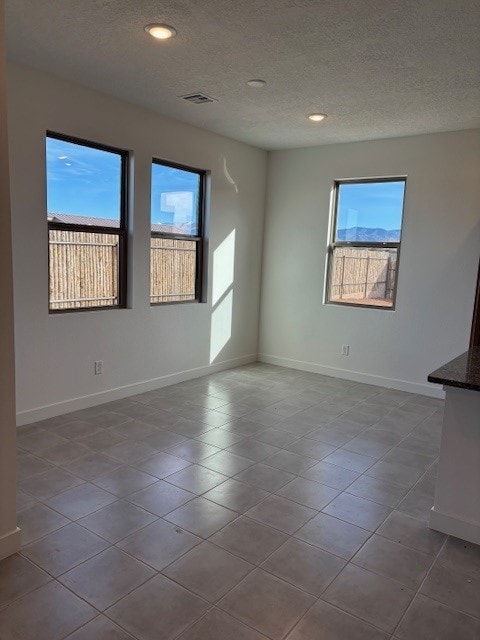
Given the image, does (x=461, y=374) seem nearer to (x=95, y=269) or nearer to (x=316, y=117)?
(x=316, y=117)

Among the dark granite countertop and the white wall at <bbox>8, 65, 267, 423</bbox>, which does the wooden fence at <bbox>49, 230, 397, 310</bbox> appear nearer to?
the white wall at <bbox>8, 65, 267, 423</bbox>

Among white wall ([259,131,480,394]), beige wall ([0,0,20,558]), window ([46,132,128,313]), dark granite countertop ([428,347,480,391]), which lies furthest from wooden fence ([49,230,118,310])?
dark granite countertop ([428,347,480,391])

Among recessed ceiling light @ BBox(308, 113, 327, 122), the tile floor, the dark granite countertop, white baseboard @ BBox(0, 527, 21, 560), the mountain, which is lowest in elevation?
the tile floor

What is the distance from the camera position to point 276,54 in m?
2.94

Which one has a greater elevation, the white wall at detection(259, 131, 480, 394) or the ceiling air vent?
the ceiling air vent

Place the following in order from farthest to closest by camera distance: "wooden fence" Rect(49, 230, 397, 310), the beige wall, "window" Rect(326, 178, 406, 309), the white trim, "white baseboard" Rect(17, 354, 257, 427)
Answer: "window" Rect(326, 178, 406, 309)
"wooden fence" Rect(49, 230, 397, 310)
"white baseboard" Rect(17, 354, 257, 427)
the white trim
the beige wall

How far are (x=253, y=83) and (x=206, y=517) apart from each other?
9.58 ft

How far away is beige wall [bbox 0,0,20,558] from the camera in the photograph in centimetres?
192

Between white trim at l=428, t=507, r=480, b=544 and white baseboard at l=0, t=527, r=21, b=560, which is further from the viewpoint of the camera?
white trim at l=428, t=507, r=480, b=544

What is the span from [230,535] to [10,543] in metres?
1.01

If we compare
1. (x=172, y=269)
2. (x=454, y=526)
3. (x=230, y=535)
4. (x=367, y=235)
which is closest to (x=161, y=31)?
(x=172, y=269)

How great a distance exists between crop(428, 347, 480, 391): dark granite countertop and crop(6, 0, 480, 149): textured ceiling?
5.85 feet

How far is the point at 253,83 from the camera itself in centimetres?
343

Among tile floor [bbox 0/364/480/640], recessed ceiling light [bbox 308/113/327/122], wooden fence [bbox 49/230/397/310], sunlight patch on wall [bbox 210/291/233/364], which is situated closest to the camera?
tile floor [bbox 0/364/480/640]
